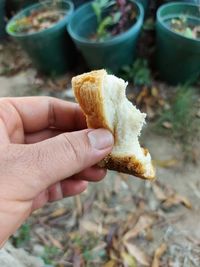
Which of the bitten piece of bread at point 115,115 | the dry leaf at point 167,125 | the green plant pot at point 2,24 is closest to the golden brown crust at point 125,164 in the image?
the bitten piece of bread at point 115,115

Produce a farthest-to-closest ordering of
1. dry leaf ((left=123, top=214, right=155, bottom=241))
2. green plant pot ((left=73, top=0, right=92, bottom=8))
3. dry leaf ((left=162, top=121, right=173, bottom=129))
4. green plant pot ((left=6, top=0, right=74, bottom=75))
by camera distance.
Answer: green plant pot ((left=73, top=0, right=92, bottom=8)) < green plant pot ((left=6, top=0, right=74, bottom=75)) < dry leaf ((left=162, top=121, right=173, bottom=129)) < dry leaf ((left=123, top=214, right=155, bottom=241))

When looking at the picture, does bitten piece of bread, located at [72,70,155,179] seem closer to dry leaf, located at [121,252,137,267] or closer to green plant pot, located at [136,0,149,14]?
dry leaf, located at [121,252,137,267]

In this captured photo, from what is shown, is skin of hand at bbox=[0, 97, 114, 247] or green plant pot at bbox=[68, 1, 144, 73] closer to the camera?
skin of hand at bbox=[0, 97, 114, 247]

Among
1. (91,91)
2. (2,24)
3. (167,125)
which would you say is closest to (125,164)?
(91,91)

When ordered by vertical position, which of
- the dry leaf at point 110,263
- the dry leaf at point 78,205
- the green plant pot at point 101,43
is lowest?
the dry leaf at point 110,263

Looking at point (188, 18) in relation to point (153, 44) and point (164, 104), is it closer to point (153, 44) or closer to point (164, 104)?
point (153, 44)

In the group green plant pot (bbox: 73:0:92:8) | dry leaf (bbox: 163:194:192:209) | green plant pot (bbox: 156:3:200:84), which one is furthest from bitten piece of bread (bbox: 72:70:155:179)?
green plant pot (bbox: 73:0:92:8)

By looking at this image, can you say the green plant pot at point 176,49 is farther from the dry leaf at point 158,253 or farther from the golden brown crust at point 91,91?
the golden brown crust at point 91,91
